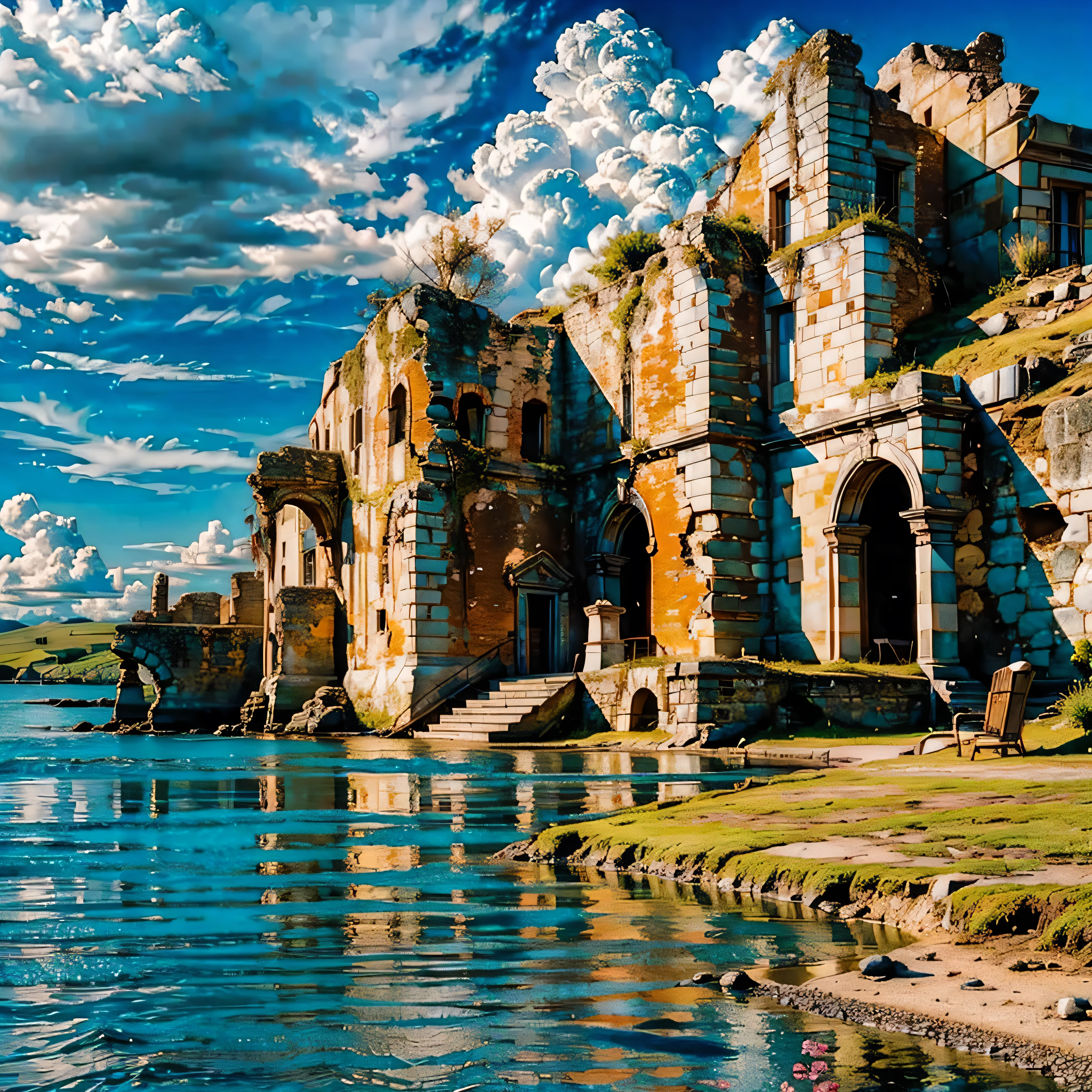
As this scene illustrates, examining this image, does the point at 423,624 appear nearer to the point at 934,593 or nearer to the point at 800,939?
the point at 934,593

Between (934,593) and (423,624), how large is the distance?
12225mm

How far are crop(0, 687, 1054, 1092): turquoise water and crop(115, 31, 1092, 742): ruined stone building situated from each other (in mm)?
12661

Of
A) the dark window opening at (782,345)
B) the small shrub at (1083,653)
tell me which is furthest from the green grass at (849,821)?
the dark window opening at (782,345)

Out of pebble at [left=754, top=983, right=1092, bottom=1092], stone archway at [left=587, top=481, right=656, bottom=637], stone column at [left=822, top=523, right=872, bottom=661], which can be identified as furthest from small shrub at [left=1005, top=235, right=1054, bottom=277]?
pebble at [left=754, top=983, right=1092, bottom=1092]

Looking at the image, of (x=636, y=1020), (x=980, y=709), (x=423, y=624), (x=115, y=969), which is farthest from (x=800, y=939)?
(x=423, y=624)

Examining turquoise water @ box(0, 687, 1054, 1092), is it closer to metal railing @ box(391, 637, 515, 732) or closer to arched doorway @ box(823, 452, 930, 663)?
arched doorway @ box(823, 452, 930, 663)

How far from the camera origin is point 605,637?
24.4 metres

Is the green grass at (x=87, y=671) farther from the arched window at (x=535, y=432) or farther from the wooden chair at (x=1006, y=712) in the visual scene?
the wooden chair at (x=1006, y=712)

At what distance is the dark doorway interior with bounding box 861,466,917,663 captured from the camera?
26.0 m

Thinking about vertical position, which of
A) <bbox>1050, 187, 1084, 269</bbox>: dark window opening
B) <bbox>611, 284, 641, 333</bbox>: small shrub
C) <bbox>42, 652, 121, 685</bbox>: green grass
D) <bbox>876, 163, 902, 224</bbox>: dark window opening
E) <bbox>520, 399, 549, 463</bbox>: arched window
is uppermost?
<bbox>876, 163, 902, 224</bbox>: dark window opening

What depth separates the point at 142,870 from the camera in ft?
24.1

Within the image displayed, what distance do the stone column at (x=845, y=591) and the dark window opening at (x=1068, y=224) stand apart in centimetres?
935

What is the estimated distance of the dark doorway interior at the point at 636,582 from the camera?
30.0m

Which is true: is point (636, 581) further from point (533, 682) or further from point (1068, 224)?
point (1068, 224)
